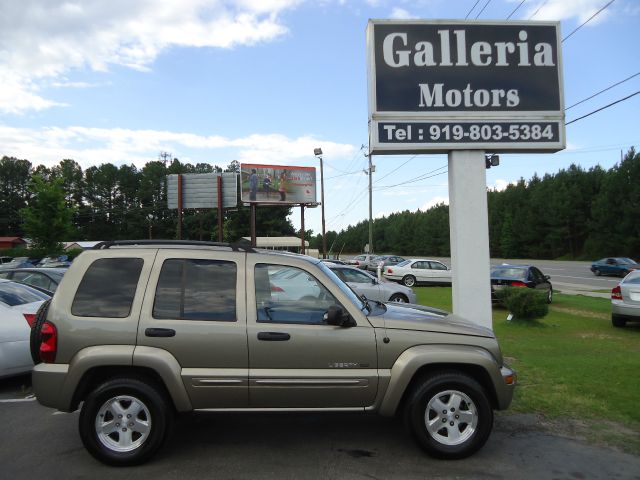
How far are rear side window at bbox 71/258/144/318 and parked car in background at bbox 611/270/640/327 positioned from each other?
10.4 metres

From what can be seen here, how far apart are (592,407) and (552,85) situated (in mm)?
4642

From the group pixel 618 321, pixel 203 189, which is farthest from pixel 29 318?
pixel 203 189

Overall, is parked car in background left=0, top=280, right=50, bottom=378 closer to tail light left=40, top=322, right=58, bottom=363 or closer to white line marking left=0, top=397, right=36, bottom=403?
white line marking left=0, top=397, right=36, bottom=403

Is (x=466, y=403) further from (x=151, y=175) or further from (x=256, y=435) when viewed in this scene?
(x=151, y=175)

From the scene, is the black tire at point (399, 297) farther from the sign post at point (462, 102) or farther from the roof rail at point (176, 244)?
the roof rail at point (176, 244)

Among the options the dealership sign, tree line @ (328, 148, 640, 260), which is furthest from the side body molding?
tree line @ (328, 148, 640, 260)

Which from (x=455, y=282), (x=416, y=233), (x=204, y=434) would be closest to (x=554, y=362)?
(x=455, y=282)

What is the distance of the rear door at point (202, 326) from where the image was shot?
4.09 meters

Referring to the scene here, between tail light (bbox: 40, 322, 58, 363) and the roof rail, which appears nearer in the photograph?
tail light (bbox: 40, 322, 58, 363)

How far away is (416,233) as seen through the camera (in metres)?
110

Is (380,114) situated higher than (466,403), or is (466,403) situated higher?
(380,114)

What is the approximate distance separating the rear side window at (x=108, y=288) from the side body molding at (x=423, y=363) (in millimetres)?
2303

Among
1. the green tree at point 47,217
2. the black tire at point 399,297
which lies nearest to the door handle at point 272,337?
the black tire at point 399,297

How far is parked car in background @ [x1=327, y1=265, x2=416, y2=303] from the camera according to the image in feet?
49.4
